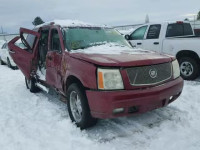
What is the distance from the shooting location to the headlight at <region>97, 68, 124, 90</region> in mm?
3475

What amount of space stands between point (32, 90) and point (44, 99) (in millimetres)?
901

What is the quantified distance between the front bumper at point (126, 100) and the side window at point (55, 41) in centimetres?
162

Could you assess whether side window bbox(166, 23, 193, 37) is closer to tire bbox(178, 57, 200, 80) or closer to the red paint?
tire bbox(178, 57, 200, 80)

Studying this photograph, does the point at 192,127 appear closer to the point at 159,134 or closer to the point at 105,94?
the point at 159,134

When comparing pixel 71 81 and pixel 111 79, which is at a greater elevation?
pixel 111 79

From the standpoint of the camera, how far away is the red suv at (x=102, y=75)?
348 centimetres

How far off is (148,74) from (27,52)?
375 cm

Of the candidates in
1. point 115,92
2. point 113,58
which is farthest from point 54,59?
point 115,92

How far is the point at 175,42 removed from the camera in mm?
7668

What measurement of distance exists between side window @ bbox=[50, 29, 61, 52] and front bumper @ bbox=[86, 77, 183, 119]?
5.31ft

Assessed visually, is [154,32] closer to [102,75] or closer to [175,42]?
[175,42]

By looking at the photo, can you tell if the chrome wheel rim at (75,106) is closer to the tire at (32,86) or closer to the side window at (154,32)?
the tire at (32,86)

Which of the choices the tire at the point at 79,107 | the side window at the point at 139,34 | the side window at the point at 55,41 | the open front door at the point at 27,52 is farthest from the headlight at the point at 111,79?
the side window at the point at 139,34

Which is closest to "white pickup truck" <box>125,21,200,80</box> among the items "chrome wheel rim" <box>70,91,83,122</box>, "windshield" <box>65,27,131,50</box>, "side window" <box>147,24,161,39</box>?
"side window" <box>147,24,161,39</box>
